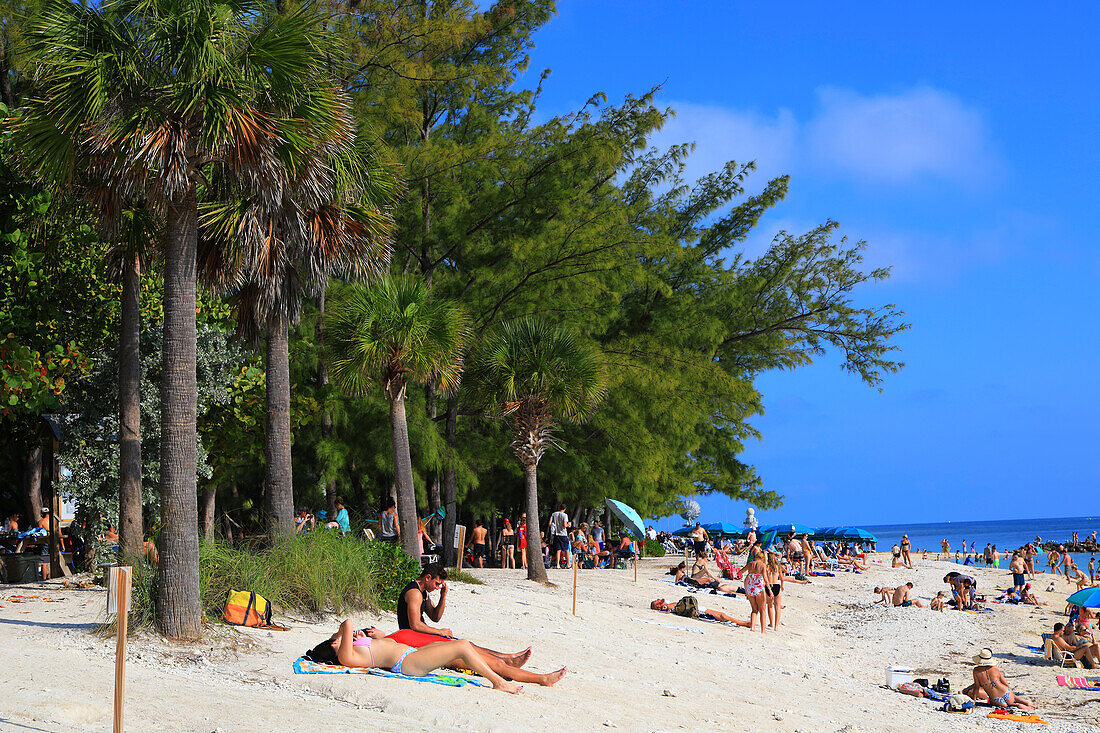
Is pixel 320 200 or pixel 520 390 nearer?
pixel 320 200

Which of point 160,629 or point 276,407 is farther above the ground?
point 276,407

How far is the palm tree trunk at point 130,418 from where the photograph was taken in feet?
43.9

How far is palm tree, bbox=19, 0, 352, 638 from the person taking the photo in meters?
9.38

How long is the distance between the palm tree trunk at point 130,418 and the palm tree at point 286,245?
1497 mm

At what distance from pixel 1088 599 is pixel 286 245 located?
58.8 feet

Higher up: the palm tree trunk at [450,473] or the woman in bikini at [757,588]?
the palm tree trunk at [450,473]

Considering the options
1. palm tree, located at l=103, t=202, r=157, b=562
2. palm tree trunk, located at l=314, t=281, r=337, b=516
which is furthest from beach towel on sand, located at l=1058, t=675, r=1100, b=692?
palm tree trunk, located at l=314, t=281, r=337, b=516

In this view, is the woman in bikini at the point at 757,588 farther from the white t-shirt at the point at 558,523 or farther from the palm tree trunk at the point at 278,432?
the palm tree trunk at the point at 278,432

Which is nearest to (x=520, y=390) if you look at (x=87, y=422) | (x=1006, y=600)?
(x=87, y=422)

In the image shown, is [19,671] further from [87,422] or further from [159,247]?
[87,422]

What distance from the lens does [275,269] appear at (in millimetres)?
11680

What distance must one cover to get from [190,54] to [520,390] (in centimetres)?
1106

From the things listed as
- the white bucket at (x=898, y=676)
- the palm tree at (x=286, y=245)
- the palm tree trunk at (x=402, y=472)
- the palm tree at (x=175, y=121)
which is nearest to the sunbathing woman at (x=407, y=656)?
the palm tree at (x=175, y=121)

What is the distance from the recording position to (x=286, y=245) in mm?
12062
